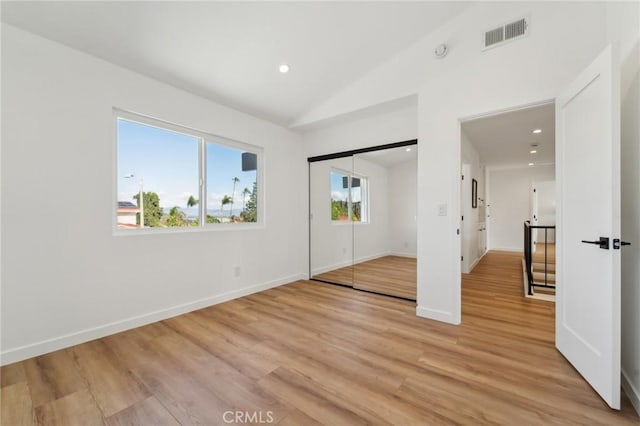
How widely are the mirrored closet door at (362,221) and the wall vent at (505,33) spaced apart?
1759mm

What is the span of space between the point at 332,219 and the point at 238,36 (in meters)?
2.95

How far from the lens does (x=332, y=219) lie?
4.65 metres

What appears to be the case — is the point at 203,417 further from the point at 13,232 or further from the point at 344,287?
the point at 344,287

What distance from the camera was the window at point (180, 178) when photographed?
281 cm

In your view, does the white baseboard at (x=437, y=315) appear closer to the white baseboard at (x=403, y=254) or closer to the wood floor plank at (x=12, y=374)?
the white baseboard at (x=403, y=254)

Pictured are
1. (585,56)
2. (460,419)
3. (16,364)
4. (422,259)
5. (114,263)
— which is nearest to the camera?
(460,419)

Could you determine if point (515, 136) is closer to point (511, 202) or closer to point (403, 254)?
point (403, 254)

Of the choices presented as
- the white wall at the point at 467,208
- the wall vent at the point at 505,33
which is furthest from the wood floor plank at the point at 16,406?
the white wall at the point at 467,208

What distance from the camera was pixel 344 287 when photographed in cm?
425

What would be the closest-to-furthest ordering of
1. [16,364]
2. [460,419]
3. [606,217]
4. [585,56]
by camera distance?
[460,419] → [606,217] → [16,364] → [585,56]

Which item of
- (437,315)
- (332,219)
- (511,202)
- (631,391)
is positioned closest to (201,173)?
(332,219)

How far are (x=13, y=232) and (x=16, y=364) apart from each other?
102cm

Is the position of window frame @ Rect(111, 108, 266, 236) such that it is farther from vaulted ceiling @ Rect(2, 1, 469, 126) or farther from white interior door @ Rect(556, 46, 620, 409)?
white interior door @ Rect(556, 46, 620, 409)

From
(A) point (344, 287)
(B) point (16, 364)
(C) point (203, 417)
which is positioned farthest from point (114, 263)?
(A) point (344, 287)
